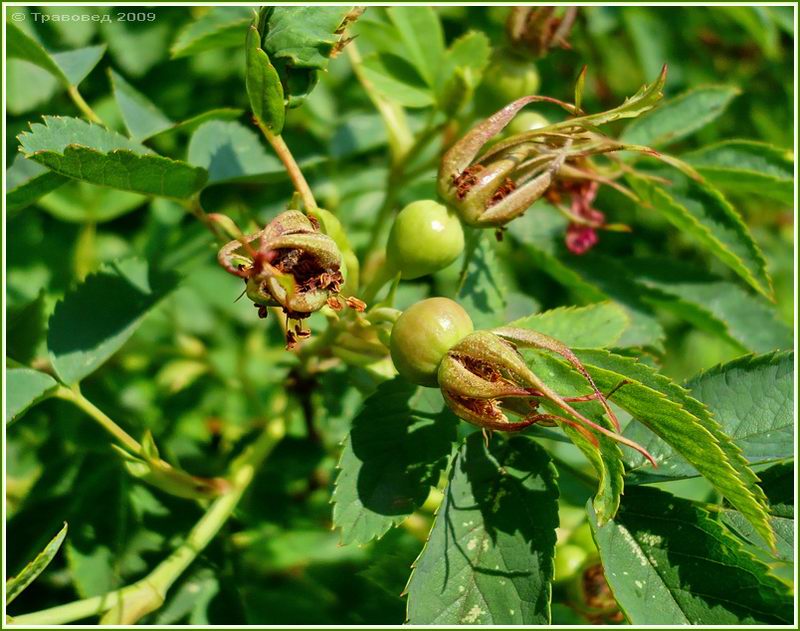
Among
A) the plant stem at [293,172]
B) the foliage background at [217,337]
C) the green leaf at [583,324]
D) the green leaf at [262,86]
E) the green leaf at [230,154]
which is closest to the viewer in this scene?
the green leaf at [262,86]

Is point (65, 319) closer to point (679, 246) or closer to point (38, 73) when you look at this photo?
point (38, 73)

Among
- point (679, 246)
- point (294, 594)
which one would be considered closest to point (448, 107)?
point (294, 594)

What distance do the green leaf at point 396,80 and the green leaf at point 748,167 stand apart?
2.63 ft

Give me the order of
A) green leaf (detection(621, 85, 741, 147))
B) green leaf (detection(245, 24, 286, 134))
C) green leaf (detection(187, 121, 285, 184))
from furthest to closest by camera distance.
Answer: green leaf (detection(621, 85, 741, 147))
green leaf (detection(187, 121, 285, 184))
green leaf (detection(245, 24, 286, 134))

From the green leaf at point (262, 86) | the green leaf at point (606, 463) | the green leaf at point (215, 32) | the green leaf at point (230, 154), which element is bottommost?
the green leaf at point (606, 463)

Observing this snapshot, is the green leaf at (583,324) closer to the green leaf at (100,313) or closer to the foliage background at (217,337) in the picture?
the foliage background at (217,337)

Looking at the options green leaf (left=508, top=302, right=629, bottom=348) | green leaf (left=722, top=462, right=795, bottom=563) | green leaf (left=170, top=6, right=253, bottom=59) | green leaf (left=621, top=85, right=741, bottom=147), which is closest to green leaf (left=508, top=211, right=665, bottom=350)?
green leaf (left=508, top=302, right=629, bottom=348)

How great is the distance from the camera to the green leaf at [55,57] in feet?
6.41

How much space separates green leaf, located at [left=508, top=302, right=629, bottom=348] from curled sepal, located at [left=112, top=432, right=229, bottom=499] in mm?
826

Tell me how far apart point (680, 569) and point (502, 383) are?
0.56 meters

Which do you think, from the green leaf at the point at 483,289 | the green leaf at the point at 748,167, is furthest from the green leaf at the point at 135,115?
the green leaf at the point at 748,167

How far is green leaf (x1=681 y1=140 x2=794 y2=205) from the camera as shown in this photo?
221 centimetres

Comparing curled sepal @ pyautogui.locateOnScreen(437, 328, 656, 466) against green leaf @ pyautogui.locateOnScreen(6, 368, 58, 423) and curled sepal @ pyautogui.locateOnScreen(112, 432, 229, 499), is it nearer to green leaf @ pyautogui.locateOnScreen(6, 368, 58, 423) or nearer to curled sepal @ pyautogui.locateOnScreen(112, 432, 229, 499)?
curled sepal @ pyautogui.locateOnScreen(112, 432, 229, 499)

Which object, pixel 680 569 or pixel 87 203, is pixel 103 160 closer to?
pixel 87 203
